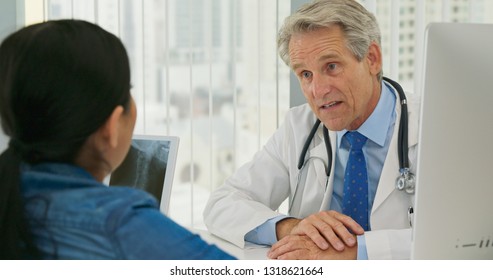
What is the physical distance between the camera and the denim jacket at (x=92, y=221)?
2.86 feet

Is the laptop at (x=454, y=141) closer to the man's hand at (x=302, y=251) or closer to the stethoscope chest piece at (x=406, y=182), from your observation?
the man's hand at (x=302, y=251)

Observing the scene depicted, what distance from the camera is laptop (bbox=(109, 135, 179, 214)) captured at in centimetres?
162

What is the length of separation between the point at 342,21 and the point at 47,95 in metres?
1.02

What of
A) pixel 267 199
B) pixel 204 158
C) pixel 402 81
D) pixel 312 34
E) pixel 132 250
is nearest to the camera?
pixel 132 250

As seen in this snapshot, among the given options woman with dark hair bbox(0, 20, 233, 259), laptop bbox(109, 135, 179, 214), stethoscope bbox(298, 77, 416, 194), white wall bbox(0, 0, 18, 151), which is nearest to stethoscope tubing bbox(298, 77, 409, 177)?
stethoscope bbox(298, 77, 416, 194)

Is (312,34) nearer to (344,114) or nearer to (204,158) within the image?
(344,114)

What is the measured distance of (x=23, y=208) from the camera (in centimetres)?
89

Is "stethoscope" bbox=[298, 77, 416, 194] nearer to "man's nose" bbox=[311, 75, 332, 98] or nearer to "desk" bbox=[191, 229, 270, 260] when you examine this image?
"man's nose" bbox=[311, 75, 332, 98]

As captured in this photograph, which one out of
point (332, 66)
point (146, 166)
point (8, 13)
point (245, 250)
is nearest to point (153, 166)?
point (146, 166)

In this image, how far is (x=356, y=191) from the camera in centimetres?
171

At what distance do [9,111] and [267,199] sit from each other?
108 centimetres

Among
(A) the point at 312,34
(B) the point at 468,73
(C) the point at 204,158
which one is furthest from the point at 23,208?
(C) the point at 204,158

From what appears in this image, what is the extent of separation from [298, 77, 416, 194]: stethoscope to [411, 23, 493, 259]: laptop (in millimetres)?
654

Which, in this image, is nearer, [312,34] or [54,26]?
[54,26]
